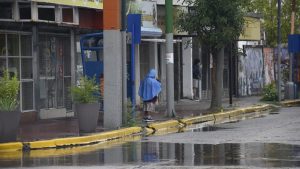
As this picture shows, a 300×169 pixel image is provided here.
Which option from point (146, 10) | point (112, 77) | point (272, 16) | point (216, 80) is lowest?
point (216, 80)

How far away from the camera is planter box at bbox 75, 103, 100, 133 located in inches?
746

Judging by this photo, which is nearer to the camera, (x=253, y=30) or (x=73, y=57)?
(x=73, y=57)

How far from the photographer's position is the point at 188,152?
1528 cm

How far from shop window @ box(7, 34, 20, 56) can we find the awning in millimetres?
6085

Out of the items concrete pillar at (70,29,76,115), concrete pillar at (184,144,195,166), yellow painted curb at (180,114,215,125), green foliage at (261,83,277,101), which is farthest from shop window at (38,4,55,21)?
A: green foliage at (261,83,277,101)

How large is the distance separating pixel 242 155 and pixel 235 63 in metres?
23.7

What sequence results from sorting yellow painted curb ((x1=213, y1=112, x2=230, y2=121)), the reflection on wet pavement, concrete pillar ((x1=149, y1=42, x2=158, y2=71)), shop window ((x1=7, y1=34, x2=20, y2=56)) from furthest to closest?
concrete pillar ((x1=149, y1=42, x2=158, y2=71))
yellow painted curb ((x1=213, y1=112, x2=230, y2=121))
shop window ((x1=7, y1=34, x2=20, y2=56))
the reflection on wet pavement

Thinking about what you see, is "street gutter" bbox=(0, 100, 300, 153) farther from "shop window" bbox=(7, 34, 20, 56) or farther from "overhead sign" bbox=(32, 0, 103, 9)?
"shop window" bbox=(7, 34, 20, 56)

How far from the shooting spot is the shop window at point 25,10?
2183 cm

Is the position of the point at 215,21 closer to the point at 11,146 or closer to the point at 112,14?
the point at 112,14

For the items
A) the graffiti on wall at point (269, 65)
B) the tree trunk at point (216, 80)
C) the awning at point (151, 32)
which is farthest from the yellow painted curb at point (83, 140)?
the graffiti on wall at point (269, 65)

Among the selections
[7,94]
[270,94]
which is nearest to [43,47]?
[7,94]

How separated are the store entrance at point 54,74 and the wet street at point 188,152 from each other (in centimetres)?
→ 639

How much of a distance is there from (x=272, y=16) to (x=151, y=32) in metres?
22.1
